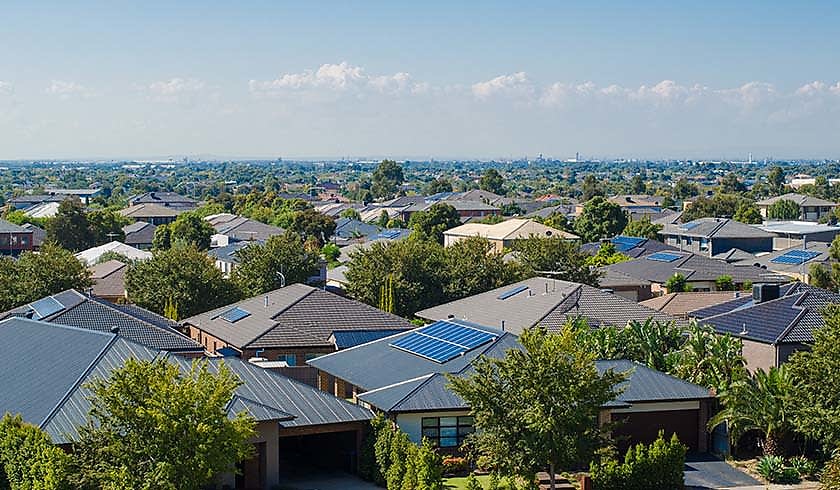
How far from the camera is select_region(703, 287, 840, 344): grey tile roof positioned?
41000 mm

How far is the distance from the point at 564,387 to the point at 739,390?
9572mm

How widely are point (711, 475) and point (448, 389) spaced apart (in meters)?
8.28

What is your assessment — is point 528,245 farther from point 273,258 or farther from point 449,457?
point 449,457

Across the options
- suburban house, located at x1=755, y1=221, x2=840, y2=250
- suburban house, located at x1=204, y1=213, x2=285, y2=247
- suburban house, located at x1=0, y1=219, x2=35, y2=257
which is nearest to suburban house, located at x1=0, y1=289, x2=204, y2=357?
suburban house, located at x1=204, y1=213, x2=285, y2=247

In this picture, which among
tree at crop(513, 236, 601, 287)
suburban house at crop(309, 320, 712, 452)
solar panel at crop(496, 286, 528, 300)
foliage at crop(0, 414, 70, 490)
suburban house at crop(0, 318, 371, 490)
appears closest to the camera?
foliage at crop(0, 414, 70, 490)

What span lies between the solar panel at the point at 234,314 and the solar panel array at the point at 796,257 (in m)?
46.2

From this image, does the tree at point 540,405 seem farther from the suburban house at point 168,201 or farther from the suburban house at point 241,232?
the suburban house at point 168,201

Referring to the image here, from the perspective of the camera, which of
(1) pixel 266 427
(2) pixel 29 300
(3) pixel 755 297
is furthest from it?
(2) pixel 29 300

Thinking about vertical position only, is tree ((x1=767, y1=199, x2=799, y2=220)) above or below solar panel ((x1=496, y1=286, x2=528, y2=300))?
below

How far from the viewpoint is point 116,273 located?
7350 cm

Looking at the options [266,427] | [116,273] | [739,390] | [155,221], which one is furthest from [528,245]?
[155,221]

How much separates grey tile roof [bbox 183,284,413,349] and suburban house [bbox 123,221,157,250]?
63177mm

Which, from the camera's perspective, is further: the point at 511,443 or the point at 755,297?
the point at 755,297

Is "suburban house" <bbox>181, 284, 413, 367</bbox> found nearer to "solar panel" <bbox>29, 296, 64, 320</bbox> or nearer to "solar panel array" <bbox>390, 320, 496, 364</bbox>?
"solar panel" <bbox>29, 296, 64, 320</bbox>
